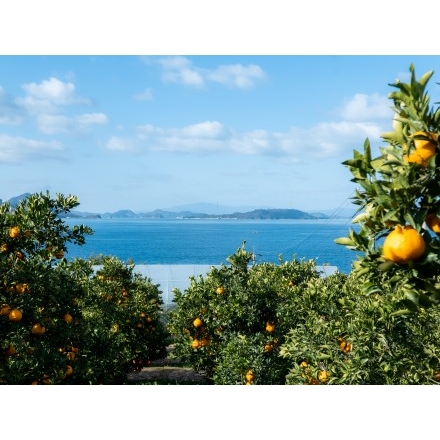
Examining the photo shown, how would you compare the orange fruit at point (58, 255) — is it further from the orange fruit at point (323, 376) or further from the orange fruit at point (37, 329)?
the orange fruit at point (323, 376)

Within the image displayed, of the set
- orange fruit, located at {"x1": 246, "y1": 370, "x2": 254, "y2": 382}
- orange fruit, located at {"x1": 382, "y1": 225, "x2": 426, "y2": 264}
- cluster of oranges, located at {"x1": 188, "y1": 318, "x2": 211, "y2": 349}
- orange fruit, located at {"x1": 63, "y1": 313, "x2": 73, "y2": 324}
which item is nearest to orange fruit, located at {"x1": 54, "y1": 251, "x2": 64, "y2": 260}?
orange fruit, located at {"x1": 63, "y1": 313, "x2": 73, "y2": 324}

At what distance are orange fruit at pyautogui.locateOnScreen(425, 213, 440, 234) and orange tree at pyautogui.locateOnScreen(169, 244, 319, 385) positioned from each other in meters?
4.46

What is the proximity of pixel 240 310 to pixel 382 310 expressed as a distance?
9.15 feet

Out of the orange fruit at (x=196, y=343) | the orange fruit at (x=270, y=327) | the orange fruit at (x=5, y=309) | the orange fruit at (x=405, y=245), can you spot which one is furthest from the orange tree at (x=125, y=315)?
the orange fruit at (x=405, y=245)

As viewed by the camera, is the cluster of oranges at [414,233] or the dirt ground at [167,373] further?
the dirt ground at [167,373]

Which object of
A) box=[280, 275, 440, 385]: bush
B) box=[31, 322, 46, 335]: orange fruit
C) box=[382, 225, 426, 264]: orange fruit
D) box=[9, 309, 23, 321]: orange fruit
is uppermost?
box=[382, 225, 426, 264]: orange fruit

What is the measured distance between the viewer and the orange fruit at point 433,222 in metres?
1.40

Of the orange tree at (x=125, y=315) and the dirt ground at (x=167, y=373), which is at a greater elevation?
the orange tree at (x=125, y=315)

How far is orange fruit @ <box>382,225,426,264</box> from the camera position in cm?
134

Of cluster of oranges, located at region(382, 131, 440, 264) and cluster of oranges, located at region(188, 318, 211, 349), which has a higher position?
cluster of oranges, located at region(382, 131, 440, 264)

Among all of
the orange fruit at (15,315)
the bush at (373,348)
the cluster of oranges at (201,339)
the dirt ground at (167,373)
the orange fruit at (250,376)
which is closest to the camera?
the orange fruit at (15,315)

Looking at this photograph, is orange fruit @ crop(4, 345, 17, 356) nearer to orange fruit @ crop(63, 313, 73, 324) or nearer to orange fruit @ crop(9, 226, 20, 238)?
orange fruit @ crop(63, 313, 73, 324)
